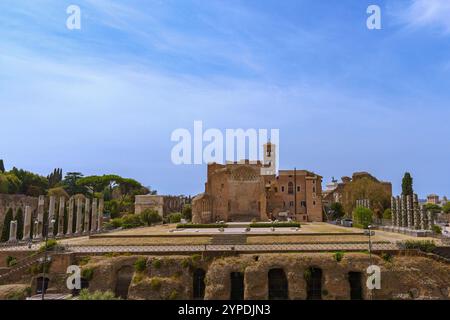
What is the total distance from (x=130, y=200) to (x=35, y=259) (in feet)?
186

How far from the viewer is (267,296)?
23594 millimetres

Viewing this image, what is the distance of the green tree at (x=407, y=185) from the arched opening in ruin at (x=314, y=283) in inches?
1337

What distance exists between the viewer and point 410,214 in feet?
128

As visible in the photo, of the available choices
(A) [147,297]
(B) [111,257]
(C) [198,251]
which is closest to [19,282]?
(B) [111,257]

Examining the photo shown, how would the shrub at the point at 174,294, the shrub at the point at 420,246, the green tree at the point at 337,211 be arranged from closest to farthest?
1. the shrub at the point at 174,294
2. the shrub at the point at 420,246
3. the green tree at the point at 337,211

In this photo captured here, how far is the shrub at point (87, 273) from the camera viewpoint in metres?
24.1

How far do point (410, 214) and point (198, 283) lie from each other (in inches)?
985

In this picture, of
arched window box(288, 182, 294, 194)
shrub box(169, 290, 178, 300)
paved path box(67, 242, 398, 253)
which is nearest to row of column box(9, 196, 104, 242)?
paved path box(67, 242, 398, 253)

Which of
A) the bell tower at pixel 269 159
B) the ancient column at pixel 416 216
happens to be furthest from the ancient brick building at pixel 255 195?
the ancient column at pixel 416 216

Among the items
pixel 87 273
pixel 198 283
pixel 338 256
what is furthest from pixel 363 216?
pixel 87 273

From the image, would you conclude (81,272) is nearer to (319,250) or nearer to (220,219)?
(319,250)

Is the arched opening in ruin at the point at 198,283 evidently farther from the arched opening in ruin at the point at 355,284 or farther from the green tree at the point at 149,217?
the green tree at the point at 149,217

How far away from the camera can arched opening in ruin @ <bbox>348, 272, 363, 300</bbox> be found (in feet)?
79.3

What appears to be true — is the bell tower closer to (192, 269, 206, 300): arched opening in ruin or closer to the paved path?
the paved path
